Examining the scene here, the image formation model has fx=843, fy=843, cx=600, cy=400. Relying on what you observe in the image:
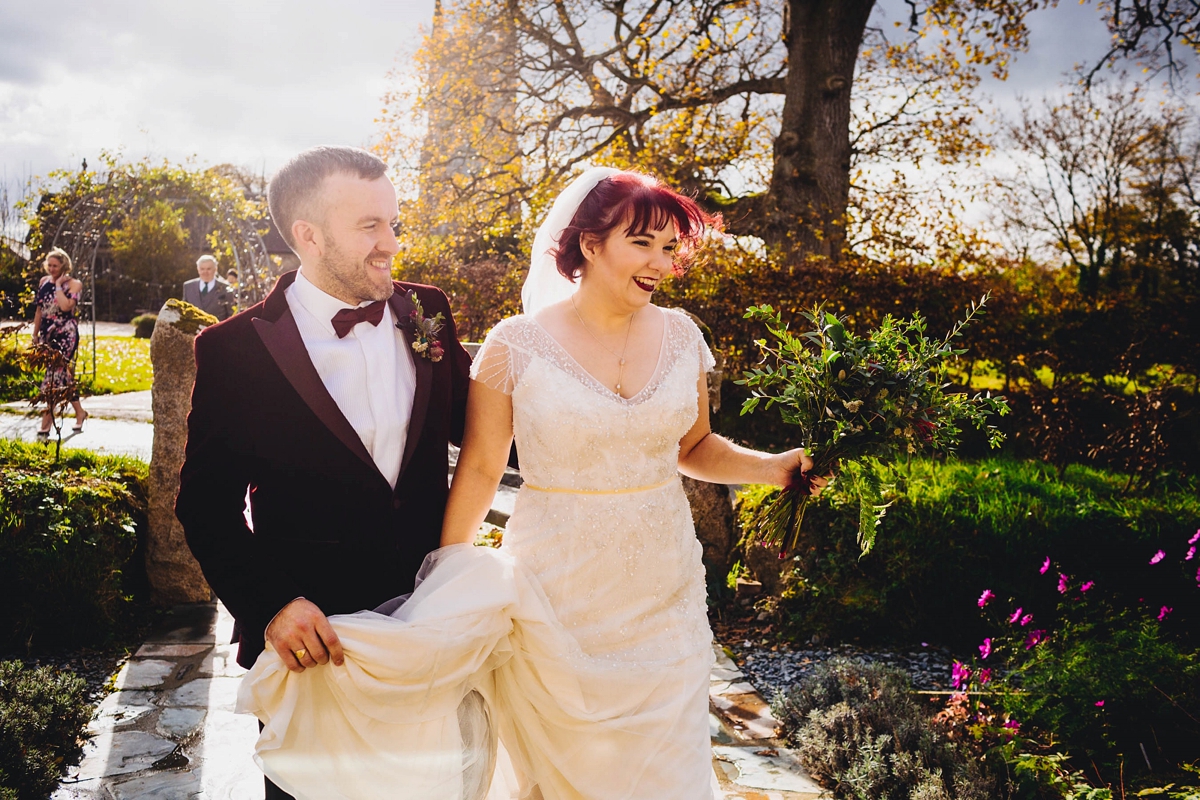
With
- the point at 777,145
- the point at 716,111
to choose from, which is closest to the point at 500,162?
the point at 716,111

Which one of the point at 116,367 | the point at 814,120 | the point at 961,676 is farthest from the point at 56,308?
the point at 961,676

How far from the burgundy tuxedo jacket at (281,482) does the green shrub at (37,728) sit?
5.02 ft

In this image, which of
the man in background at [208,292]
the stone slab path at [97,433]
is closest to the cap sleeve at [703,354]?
the stone slab path at [97,433]

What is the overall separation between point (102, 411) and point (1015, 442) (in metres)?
12.0

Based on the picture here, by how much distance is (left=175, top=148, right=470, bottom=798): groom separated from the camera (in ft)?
6.81

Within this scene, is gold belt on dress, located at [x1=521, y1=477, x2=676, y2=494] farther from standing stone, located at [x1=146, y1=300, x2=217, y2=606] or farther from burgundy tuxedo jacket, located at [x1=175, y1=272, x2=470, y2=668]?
standing stone, located at [x1=146, y1=300, x2=217, y2=606]

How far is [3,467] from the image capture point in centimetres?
521

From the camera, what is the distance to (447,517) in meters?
2.41

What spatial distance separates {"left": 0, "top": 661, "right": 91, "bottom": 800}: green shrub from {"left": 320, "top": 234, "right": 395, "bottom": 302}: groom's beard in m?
2.09

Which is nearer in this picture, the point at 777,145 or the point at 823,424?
the point at 823,424

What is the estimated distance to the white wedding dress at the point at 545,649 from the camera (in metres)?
2.04

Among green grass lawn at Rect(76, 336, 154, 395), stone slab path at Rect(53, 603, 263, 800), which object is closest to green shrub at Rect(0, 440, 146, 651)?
stone slab path at Rect(53, 603, 263, 800)

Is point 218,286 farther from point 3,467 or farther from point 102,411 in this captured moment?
point 3,467

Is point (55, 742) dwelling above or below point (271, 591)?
below
